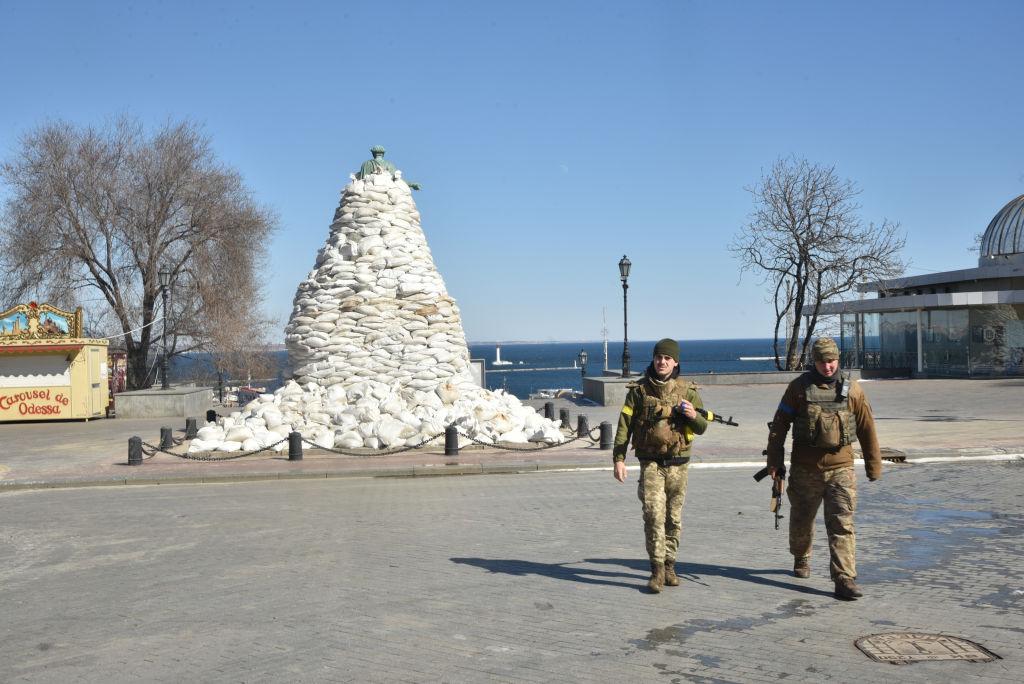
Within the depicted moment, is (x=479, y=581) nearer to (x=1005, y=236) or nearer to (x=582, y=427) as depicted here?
(x=582, y=427)

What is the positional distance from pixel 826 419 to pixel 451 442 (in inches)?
381

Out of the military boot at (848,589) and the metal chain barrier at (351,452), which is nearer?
the military boot at (848,589)

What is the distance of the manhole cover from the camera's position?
500cm

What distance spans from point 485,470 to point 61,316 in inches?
660

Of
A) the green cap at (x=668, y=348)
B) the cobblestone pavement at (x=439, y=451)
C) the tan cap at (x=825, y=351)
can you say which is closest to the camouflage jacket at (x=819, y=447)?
the tan cap at (x=825, y=351)

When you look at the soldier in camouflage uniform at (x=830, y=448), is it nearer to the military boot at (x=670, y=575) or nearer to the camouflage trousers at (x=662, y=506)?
the camouflage trousers at (x=662, y=506)

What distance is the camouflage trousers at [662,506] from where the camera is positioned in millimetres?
6555

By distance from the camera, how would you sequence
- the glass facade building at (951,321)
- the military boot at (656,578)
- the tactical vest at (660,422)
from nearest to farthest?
the military boot at (656,578) → the tactical vest at (660,422) → the glass facade building at (951,321)

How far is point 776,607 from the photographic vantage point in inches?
240

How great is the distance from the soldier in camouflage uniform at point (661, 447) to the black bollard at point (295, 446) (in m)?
9.53

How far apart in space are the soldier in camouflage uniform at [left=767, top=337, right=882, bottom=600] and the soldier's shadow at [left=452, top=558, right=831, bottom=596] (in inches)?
16.1

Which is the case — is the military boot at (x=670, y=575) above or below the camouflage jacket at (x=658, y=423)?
→ below

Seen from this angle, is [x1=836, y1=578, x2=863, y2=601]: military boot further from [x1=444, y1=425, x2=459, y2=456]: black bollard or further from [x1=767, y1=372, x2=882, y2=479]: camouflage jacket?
[x1=444, y1=425, x2=459, y2=456]: black bollard

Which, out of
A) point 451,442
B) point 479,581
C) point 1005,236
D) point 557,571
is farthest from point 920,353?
point 479,581
